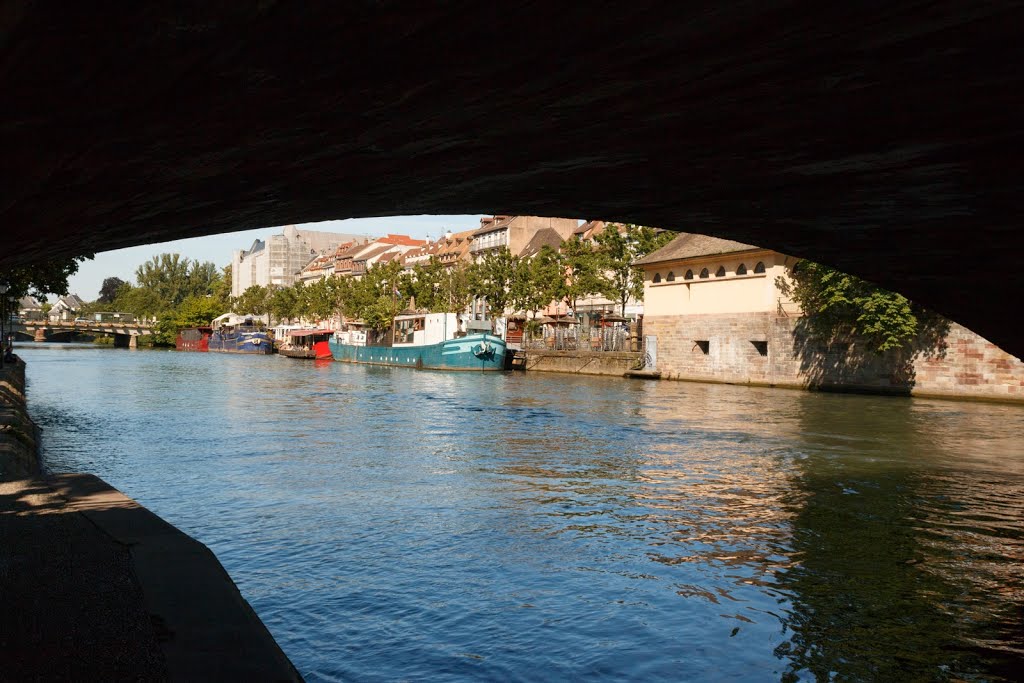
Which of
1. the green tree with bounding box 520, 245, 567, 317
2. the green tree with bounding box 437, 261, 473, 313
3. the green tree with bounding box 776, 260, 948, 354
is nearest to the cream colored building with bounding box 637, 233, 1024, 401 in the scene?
the green tree with bounding box 776, 260, 948, 354

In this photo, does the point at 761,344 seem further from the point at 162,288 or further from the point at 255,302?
the point at 162,288

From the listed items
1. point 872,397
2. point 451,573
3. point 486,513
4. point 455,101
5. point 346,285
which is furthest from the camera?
point 346,285

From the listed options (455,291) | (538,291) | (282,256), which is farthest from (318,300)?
(282,256)

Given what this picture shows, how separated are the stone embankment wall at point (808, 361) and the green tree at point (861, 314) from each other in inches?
25.3

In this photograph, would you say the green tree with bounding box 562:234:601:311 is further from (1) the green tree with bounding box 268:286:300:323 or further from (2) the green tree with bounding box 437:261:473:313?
(1) the green tree with bounding box 268:286:300:323

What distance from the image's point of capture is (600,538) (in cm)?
1000

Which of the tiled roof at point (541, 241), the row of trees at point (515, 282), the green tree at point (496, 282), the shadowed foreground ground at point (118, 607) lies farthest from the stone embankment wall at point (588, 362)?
the shadowed foreground ground at point (118, 607)

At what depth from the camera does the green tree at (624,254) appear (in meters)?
53.3

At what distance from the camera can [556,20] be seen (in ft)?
8.00

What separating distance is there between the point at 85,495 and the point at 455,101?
23.7 feet

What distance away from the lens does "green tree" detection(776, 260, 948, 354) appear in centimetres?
3356

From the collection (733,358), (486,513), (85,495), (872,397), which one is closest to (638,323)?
(733,358)

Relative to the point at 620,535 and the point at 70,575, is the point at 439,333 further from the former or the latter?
the point at 70,575

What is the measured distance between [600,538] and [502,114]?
736 centimetres
